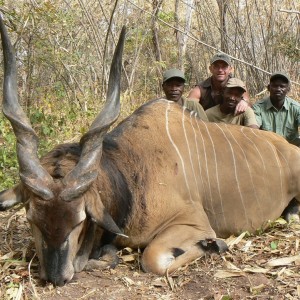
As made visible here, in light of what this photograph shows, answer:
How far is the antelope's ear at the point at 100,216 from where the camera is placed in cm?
281

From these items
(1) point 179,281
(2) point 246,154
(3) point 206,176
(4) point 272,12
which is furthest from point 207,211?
(4) point 272,12

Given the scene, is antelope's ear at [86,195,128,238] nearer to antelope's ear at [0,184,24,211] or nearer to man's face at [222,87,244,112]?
antelope's ear at [0,184,24,211]

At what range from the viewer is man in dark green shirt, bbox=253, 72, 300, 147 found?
555cm

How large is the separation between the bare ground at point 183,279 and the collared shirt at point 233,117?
1.96 m

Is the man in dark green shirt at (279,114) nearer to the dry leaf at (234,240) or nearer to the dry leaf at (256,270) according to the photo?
the dry leaf at (234,240)

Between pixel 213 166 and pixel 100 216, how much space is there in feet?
3.69

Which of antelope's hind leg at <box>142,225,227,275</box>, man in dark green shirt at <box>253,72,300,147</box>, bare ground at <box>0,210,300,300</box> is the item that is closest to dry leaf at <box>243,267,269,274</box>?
bare ground at <box>0,210,300,300</box>

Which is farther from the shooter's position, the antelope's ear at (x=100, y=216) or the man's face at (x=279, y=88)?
the man's face at (x=279, y=88)

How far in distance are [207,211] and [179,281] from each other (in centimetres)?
82

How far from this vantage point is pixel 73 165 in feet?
9.64

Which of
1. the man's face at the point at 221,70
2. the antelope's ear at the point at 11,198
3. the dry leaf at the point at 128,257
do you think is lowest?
the dry leaf at the point at 128,257

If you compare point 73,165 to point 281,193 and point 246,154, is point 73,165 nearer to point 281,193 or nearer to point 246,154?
point 246,154

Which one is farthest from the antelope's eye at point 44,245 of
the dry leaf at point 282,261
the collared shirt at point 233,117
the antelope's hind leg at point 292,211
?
the collared shirt at point 233,117

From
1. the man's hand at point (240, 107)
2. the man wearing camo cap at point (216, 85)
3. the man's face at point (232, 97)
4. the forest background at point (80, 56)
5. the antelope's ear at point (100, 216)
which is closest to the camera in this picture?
the antelope's ear at point (100, 216)
